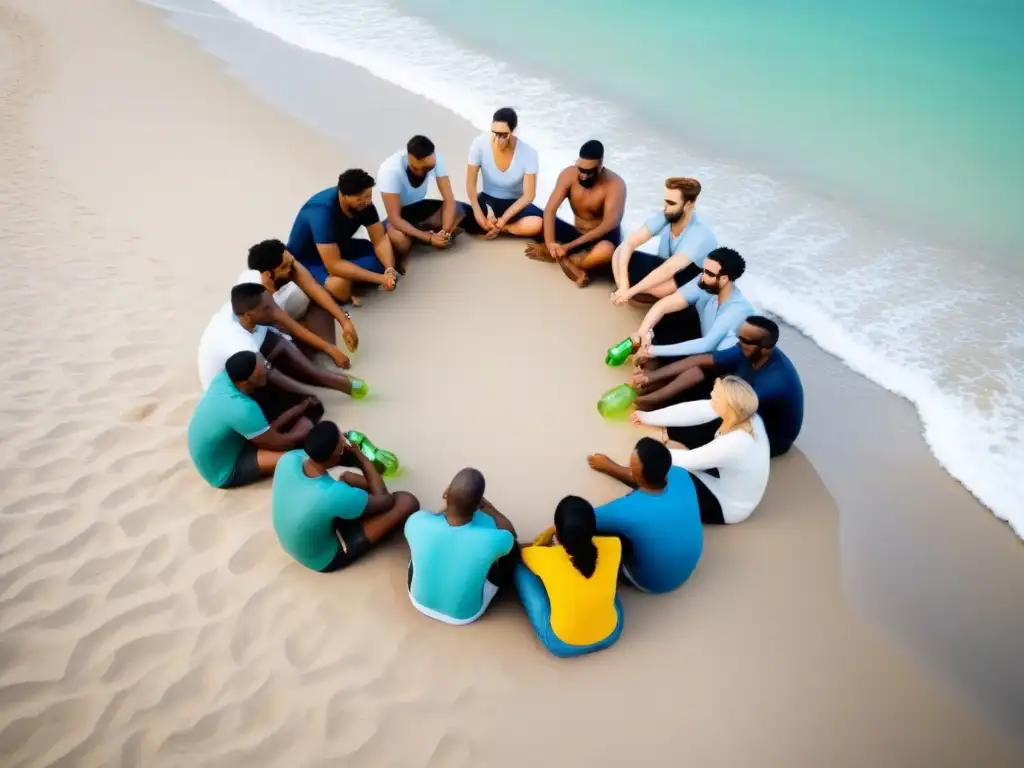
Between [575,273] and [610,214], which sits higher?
[610,214]

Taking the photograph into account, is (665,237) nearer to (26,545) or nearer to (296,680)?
(296,680)

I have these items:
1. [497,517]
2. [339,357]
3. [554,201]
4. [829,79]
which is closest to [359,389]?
[339,357]

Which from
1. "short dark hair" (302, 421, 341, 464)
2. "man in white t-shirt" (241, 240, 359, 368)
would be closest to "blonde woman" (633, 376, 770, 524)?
"short dark hair" (302, 421, 341, 464)

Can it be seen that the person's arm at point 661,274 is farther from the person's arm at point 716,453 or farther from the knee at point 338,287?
the knee at point 338,287

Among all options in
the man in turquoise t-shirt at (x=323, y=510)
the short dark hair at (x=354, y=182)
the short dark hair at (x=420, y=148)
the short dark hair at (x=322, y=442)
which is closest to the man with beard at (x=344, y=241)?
the short dark hair at (x=354, y=182)

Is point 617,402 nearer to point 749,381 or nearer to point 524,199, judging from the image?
point 749,381
